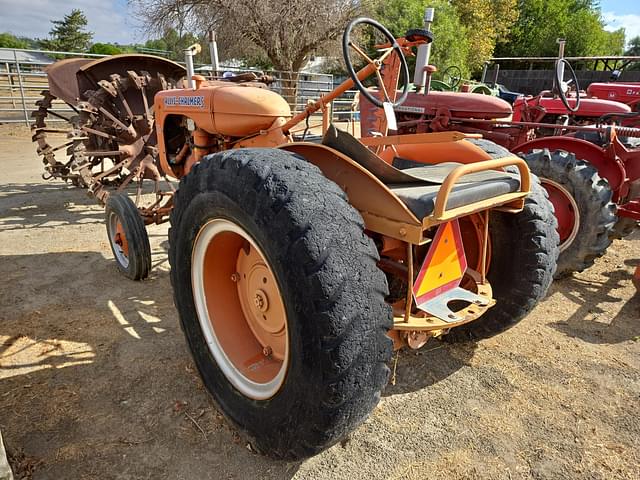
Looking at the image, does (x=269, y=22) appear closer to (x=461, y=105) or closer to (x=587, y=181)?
(x=461, y=105)

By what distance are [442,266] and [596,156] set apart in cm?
306

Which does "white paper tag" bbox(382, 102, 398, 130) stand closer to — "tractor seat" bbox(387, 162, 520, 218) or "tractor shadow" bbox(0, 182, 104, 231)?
"tractor seat" bbox(387, 162, 520, 218)

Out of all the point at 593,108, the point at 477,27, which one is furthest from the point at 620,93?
the point at 477,27

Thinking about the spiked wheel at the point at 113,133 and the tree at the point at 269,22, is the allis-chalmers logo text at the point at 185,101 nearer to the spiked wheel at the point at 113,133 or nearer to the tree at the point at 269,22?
the spiked wheel at the point at 113,133

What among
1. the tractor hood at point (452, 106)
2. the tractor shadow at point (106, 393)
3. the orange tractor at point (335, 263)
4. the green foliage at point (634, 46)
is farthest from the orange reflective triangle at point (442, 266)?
the green foliage at point (634, 46)

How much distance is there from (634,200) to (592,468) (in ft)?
11.1

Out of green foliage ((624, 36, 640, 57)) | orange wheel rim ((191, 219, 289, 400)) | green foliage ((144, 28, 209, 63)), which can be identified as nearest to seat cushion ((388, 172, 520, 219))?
orange wheel rim ((191, 219, 289, 400))

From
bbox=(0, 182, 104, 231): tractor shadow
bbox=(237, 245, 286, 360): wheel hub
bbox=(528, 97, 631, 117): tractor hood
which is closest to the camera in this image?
bbox=(237, 245, 286, 360): wheel hub

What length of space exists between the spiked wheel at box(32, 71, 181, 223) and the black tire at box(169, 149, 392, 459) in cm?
386

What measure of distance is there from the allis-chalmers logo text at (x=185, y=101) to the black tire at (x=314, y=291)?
6.76ft

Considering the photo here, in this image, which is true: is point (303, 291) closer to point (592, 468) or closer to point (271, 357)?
point (271, 357)

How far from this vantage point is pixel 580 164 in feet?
12.5

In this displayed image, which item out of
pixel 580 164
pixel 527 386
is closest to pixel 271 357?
pixel 527 386

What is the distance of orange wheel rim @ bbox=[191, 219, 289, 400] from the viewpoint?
2.05 m
